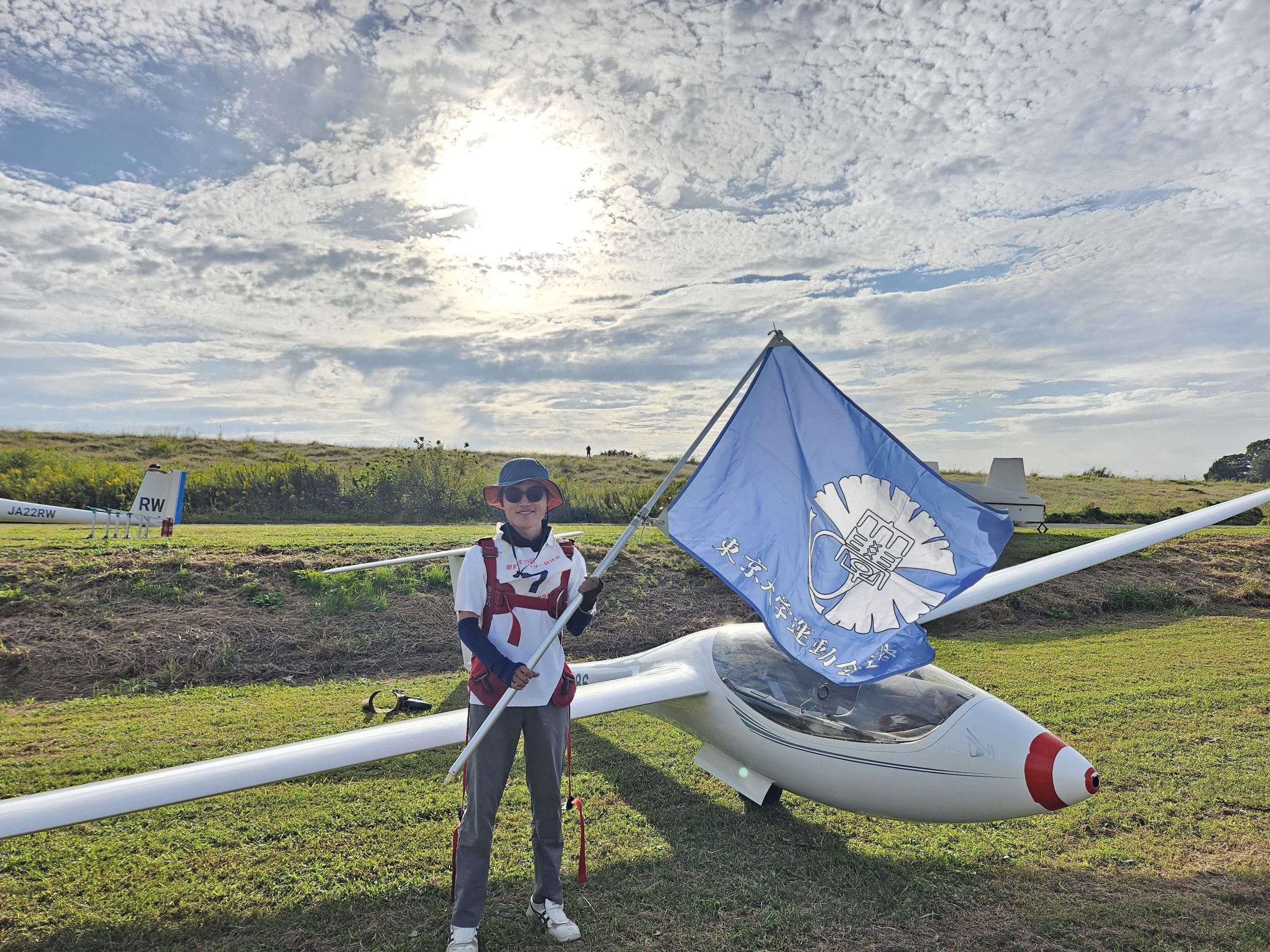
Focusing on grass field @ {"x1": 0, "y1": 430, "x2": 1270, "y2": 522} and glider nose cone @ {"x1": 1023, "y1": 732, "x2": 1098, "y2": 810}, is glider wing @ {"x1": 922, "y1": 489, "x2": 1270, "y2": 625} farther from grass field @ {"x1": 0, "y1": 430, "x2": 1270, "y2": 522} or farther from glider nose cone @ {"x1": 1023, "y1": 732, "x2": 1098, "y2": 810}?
grass field @ {"x1": 0, "y1": 430, "x2": 1270, "y2": 522}

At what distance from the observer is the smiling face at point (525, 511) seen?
160 inches

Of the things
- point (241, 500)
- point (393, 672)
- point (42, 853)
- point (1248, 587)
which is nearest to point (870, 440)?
point (42, 853)

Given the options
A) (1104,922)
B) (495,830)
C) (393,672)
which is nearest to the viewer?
(1104,922)

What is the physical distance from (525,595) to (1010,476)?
67.4 feet

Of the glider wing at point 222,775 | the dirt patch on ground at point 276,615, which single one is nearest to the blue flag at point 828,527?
the glider wing at point 222,775

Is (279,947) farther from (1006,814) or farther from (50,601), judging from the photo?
(50,601)

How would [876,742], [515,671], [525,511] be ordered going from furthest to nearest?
[876,742]
[525,511]
[515,671]

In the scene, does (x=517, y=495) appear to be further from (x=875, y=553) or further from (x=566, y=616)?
(x=875, y=553)

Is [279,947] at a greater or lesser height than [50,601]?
lesser

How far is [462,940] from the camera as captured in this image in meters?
3.83

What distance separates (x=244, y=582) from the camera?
1205 cm

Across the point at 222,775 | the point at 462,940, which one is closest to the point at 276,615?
the point at 222,775

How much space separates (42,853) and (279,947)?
249 centimetres

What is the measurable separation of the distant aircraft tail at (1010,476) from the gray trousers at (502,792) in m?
20.2
